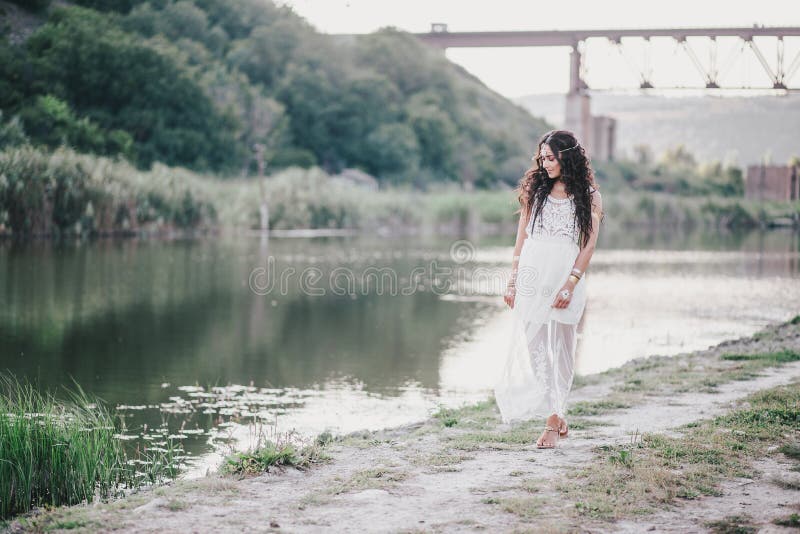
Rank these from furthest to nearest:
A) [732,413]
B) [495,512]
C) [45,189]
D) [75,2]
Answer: [75,2] → [45,189] → [732,413] → [495,512]

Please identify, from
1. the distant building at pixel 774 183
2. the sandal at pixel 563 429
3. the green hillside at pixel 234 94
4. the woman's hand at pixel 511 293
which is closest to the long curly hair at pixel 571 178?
the woman's hand at pixel 511 293

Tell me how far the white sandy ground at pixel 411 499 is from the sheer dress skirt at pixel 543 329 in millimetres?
377

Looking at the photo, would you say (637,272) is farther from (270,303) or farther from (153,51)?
(153,51)

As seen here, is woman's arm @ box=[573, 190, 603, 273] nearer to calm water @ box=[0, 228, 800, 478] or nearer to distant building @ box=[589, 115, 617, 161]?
calm water @ box=[0, 228, 800, 478]

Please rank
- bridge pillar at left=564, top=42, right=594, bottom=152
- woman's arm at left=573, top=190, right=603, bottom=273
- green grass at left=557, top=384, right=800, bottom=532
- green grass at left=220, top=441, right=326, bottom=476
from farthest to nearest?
bridge pillar at left=564, top=42, right=594, bottom=152 → woman's arm at left=573, top=190, right=603, bottom=273 → green grass at left=220, top=441, right=326, bottom=476 → green grass at left=557, top=384, right=800, bottom=532

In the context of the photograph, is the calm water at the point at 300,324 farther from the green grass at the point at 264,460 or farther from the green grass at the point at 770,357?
the green grass at the point at 770,357

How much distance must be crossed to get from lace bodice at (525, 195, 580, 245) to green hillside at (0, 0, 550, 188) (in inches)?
1655

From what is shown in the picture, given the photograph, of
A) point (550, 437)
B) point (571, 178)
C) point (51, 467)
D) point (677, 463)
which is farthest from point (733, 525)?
point (51, 467)

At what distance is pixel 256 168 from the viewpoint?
8081cm

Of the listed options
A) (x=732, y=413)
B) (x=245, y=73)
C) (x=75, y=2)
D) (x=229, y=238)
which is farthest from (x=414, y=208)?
(x=732, y=413)

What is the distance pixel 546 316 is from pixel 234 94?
248 feet

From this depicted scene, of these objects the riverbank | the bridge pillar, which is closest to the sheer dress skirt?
the riverbank

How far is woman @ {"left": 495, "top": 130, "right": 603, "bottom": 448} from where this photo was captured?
775cm

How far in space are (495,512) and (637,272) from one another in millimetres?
28050
